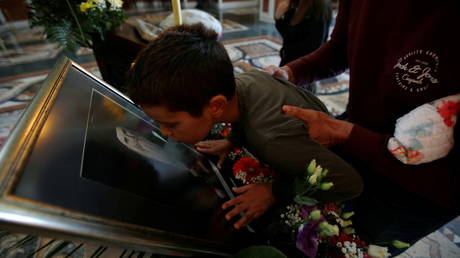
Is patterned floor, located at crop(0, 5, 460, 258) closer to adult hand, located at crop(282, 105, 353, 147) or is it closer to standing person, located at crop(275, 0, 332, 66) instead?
adult hand, located at crop(282, 105, 353, 147)

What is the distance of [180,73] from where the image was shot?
0.59m

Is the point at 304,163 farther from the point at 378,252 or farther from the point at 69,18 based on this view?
the point at 69,18

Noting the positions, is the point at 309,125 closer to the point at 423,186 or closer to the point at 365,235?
the point at 423,186

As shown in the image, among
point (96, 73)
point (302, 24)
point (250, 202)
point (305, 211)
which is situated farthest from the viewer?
point (96, 73)

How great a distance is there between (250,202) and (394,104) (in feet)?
1.46

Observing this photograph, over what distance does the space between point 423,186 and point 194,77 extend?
2.07 feet

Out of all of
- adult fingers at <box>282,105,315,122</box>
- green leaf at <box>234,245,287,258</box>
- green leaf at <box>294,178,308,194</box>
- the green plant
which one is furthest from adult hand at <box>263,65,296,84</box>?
the green plant

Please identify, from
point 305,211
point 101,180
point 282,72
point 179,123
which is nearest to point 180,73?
point 179,123

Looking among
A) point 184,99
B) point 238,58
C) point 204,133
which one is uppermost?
point 184,99

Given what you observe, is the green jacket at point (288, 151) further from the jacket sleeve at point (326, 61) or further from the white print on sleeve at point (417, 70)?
the jacket sleeve at point (326, 61)

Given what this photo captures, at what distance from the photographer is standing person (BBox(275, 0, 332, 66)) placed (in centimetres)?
155

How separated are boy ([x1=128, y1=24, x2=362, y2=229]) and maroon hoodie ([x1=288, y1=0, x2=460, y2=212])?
11cm

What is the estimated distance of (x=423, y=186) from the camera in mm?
604

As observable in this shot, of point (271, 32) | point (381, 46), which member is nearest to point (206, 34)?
point (381, 46)
